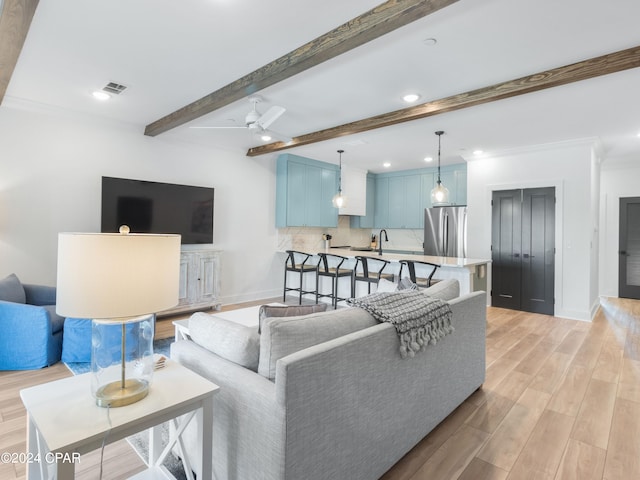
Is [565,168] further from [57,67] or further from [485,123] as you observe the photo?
[57,67]

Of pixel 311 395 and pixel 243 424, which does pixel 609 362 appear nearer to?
pixel 311 395

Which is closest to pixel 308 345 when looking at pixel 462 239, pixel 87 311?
pixel 87 311

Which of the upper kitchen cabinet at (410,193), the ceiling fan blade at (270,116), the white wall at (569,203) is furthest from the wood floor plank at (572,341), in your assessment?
the ceiling fan blade at (270,116)

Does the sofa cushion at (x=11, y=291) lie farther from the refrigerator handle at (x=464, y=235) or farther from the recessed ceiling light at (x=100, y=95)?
the refrigerator handle at (x=464, y=235)

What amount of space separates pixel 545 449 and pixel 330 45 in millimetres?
2878

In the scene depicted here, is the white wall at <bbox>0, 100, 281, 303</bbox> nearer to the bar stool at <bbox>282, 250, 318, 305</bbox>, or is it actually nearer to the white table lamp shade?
the bar stool at <bbox>282, 250, 318, 305</bbox>

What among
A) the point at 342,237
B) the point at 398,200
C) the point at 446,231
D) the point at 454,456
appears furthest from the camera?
the point at 342,237

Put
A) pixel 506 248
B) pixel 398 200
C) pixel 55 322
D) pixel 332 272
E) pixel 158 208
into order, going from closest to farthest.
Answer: pixel 55 322 < pixel 158 208 < pixel 332 272 < pixel 506 248 < pixel 398 200

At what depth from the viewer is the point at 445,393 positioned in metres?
2.22

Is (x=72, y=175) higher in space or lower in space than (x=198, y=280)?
higher

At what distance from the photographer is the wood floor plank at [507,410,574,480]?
181cm

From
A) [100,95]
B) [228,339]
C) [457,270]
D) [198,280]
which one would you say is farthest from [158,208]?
[457,270]

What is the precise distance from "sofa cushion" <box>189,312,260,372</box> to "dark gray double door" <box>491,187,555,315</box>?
513 centimetres

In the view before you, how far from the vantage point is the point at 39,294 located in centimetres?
360
